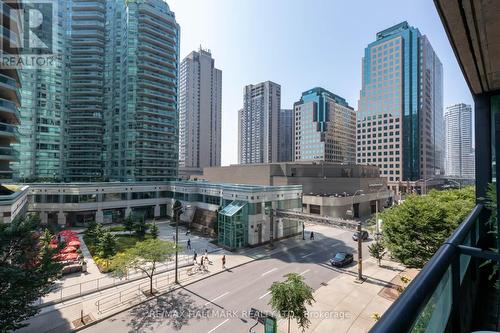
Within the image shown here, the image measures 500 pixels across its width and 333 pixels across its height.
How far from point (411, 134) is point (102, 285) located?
4695 inches

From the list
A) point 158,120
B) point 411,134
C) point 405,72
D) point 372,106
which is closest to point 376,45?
point 405,72

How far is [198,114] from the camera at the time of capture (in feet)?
487

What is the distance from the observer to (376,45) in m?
115

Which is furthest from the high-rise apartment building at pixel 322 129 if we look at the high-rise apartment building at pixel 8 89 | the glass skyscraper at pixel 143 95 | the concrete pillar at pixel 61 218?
the high-rise apartment building at pixel 8 89

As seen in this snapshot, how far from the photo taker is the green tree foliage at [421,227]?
18.2m

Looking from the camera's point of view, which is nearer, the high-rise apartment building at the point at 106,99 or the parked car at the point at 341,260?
the parked car at the point at 341,260

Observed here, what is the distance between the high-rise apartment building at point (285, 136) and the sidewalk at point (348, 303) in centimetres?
14832

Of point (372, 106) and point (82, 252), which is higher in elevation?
point (372, 106)

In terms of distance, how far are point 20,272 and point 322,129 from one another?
127m

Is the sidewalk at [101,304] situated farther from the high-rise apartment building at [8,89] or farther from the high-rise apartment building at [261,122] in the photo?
the high-rise apartment building at [261,122]

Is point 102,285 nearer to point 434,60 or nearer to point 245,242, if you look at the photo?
point 245,242

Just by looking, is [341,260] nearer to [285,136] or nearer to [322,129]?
[322,129]

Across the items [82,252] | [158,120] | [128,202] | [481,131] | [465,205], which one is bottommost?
[82,252]

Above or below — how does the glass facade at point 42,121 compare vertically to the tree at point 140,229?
above
